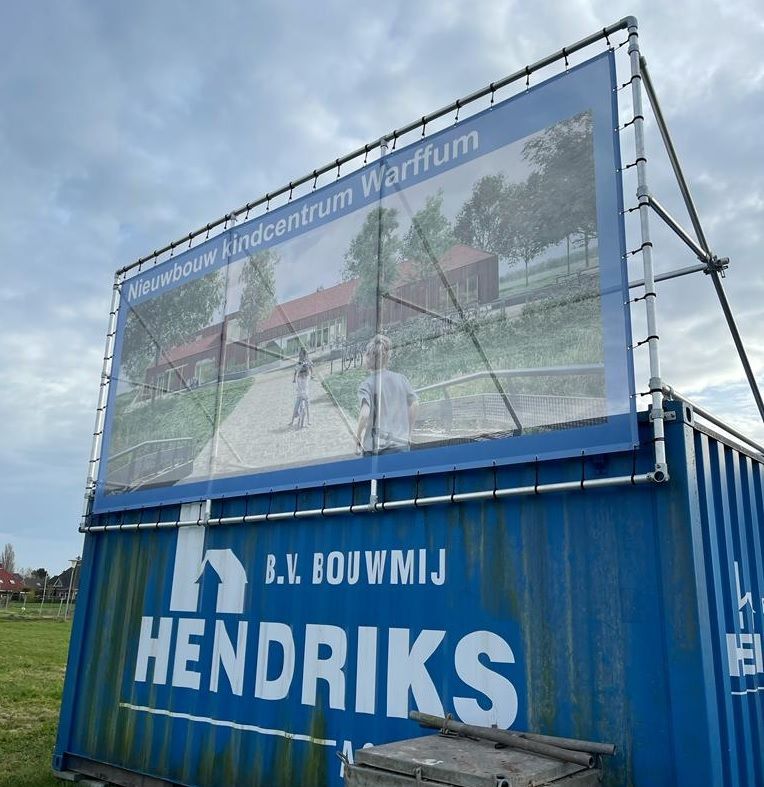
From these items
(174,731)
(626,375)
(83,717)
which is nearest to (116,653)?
(83,717)

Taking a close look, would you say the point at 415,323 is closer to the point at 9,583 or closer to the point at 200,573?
the point at 200,573

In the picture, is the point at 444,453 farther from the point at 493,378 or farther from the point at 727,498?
the point at 727,498

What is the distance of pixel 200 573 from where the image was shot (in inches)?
263

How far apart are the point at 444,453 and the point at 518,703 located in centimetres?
169

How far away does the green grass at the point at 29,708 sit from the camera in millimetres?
7414

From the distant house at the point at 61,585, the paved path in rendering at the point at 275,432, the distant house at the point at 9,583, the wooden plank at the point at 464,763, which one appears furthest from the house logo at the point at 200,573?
the distant house at the point at 9,583

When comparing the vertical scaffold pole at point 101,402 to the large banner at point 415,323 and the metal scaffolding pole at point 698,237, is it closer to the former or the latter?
the large banner at point 415,323

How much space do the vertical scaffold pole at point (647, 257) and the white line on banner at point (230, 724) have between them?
3.13 meters

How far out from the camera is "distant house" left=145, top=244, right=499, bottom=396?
5473 millimetres

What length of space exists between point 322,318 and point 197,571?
2583 mm

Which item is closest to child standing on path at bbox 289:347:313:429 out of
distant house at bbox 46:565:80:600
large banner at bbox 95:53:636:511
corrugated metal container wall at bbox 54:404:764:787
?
large banner at bbox 95:53:636:511

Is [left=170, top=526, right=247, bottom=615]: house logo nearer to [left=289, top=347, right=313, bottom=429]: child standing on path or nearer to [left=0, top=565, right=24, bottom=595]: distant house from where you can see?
[left=289, top=347, right=313, bottom=429]: child standing on path

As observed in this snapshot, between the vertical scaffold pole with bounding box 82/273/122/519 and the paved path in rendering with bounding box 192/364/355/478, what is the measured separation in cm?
187

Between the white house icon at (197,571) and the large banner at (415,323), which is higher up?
the large banner at (415,323)
